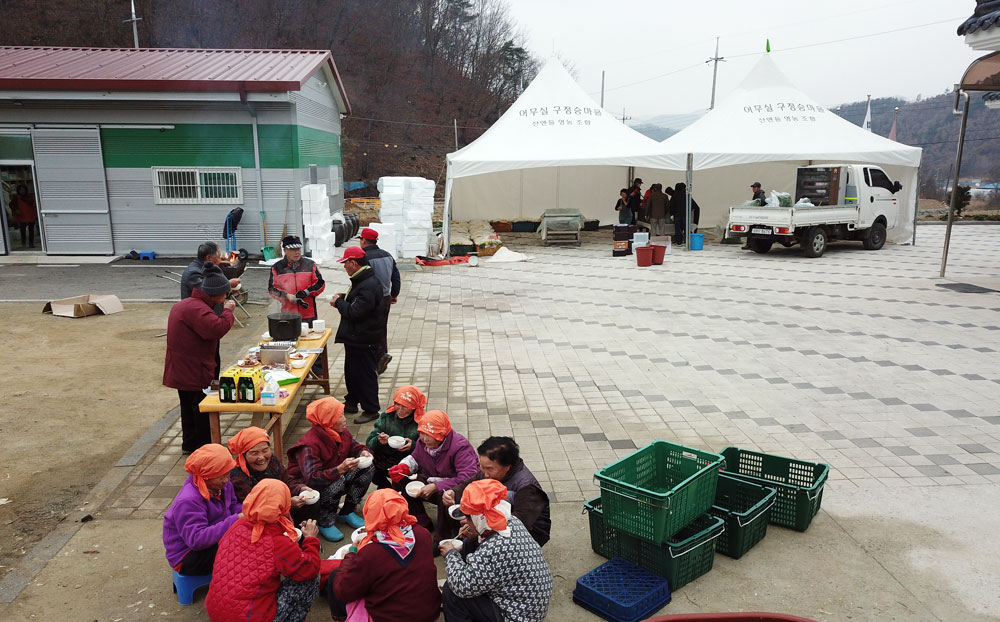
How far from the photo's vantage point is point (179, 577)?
4.04 meters

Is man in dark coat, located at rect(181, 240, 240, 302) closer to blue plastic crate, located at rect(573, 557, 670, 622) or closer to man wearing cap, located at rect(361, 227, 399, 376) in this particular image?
man wearing cap, located at rect(361, 227, 399, 376)

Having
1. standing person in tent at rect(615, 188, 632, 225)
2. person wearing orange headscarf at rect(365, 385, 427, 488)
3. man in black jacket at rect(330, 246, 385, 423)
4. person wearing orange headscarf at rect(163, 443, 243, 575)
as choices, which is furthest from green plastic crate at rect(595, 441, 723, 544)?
standing person in tent at rect(615, 188, 632, 225)

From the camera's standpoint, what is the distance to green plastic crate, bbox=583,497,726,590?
4.15 m

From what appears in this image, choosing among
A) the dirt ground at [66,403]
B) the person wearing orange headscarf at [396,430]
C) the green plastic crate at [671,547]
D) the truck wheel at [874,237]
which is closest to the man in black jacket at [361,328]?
the person wearing orange headscarf at [396,430]

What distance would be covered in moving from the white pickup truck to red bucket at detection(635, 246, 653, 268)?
3345 mm

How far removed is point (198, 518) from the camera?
13.2 ft

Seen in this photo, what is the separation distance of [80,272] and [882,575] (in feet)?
52.3

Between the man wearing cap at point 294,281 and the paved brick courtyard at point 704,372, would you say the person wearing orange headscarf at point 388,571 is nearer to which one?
the paved brick courtyard at point 704,372

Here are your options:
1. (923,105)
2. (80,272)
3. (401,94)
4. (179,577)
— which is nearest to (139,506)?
(179,577)

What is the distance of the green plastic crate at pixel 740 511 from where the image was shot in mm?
4484

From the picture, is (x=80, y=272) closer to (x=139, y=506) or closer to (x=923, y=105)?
(x=139, y=506)

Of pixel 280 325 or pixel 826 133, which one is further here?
pixel 826 133

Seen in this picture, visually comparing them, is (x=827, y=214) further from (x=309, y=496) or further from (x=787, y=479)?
(x=309, y=496)

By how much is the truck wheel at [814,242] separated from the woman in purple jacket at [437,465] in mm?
15113
